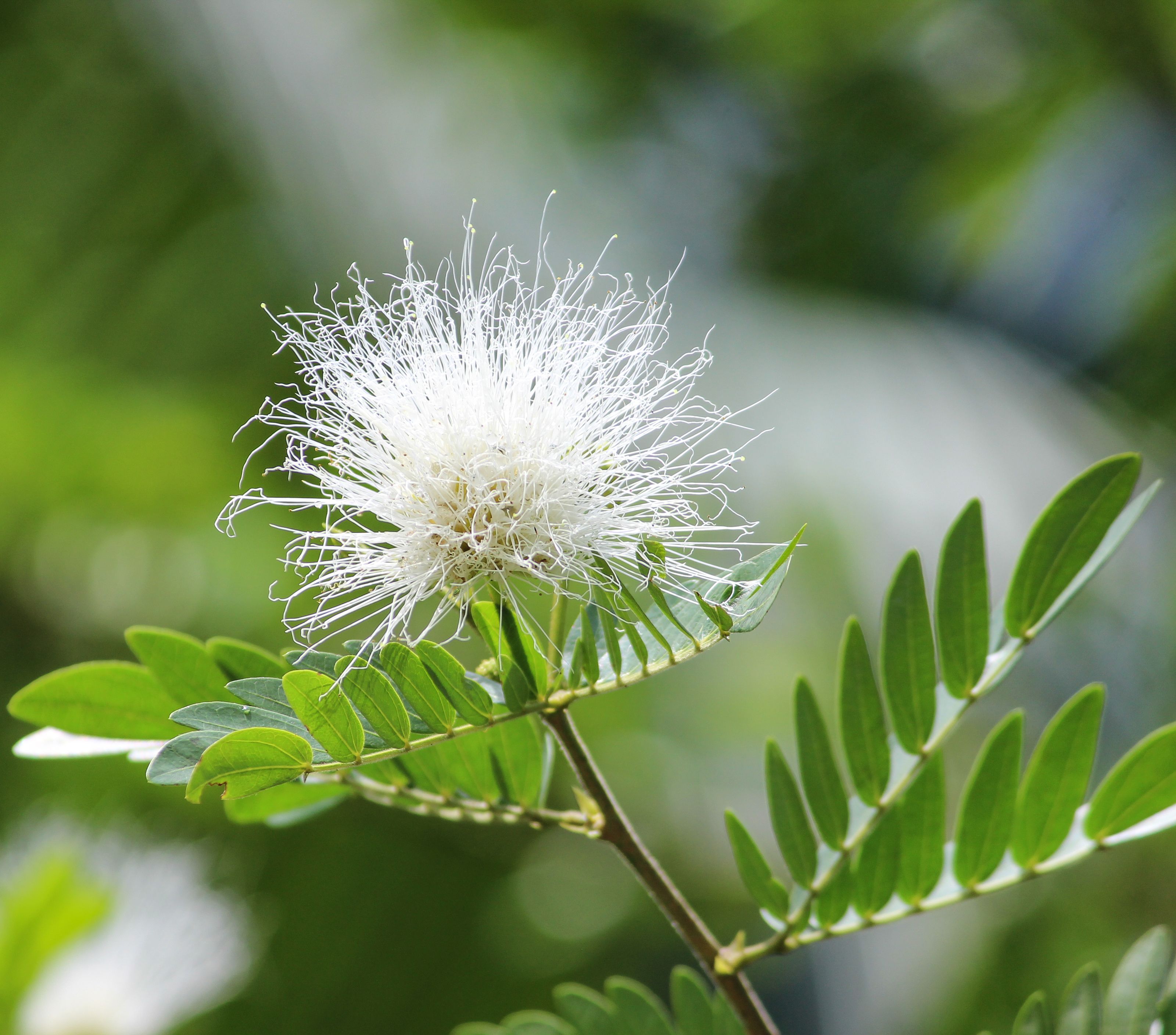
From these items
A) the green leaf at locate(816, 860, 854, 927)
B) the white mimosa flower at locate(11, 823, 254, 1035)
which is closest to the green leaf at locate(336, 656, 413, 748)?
the green leaf at locate(816, 860, 854, 927)

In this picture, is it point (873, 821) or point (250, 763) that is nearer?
point (250, 763)

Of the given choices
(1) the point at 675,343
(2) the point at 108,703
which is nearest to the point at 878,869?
(2) the point at 108,703

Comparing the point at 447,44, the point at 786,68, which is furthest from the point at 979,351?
the point at 447,44

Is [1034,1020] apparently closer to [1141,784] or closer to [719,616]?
[1141,784]

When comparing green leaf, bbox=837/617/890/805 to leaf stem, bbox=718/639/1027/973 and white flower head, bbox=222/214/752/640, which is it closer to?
leaf stem, bbox=718/639/1027/973

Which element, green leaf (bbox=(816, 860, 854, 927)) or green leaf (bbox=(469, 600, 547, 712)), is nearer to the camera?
green leaf (bbox=(469, 600, 547, 712))

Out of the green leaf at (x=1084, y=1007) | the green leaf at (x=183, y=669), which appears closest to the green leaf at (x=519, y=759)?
the green leaf at (x=183, y=669)
